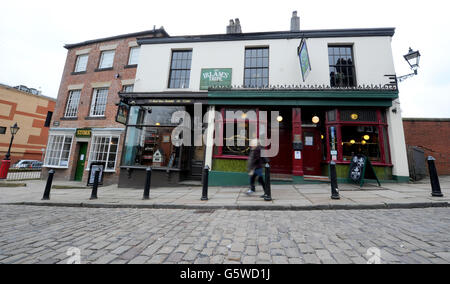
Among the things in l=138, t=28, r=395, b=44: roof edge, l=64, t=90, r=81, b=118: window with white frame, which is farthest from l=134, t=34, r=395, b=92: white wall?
l=64, t=90, r=81, b=118: window with white frame

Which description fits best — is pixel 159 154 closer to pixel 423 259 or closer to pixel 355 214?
Result: pixel 355 214

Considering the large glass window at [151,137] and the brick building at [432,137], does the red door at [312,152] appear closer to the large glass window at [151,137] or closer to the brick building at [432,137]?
the brick building at [432,137]

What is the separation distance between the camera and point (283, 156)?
9.06 meters

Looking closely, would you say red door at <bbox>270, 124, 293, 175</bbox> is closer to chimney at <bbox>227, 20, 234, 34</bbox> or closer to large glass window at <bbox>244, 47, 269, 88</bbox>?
large glass window at <bbox>244, 47, 269, 88</bbox>

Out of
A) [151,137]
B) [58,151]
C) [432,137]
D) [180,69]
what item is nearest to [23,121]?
[58,151]

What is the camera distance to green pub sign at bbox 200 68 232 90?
909cm

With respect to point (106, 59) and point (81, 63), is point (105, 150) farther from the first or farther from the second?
point (81, 63)

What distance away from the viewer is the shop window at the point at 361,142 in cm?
771

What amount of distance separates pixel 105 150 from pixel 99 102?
379 cm

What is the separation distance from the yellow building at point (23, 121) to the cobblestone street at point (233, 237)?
23.9 m

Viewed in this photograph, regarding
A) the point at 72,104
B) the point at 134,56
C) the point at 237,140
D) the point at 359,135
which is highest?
the point at 134,56

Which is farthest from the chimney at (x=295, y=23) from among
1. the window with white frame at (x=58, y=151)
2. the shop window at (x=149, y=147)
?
the window with white frame at (x=58, y=151)
